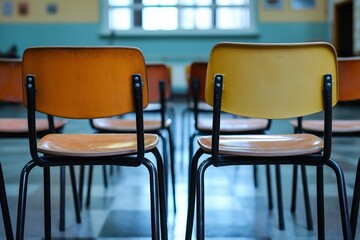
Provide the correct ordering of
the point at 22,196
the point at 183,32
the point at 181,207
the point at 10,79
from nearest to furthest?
the point at 22,196 → the point at 10,79 → the point at 181,207 → the point at 183,32

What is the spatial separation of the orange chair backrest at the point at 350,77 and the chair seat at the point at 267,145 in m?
0.23

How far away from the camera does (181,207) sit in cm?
206

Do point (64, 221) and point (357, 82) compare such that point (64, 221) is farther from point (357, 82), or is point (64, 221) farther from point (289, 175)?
point (289, 175)

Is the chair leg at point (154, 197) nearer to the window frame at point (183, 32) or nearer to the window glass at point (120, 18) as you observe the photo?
the window frame at point (183, 32)

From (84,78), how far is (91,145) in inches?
9.6

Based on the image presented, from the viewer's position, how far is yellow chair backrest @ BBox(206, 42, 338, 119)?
1.11 meters

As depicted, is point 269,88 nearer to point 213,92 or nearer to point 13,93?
point 213,92

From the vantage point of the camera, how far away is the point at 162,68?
2180 mm

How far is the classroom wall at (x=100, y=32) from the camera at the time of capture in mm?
8844

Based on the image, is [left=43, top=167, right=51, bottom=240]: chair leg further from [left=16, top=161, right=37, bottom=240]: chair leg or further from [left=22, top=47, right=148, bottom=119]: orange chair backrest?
[left=22, top=47, right=148, bottom=119]: orange chair backrest

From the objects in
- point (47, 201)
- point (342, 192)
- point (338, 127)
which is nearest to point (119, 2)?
point (338, 127)

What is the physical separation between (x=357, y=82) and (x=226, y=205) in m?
0.91

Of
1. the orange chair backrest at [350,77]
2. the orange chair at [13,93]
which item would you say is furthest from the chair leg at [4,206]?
the orange chair backrest at [350,77]

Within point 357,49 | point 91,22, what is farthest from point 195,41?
point 357,49
